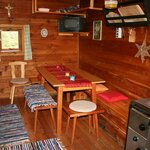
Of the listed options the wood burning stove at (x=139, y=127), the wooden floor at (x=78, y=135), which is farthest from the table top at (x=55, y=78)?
the wood burning stove at (x=139, y=127)

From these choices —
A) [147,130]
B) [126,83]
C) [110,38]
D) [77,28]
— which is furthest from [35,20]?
[147,130]

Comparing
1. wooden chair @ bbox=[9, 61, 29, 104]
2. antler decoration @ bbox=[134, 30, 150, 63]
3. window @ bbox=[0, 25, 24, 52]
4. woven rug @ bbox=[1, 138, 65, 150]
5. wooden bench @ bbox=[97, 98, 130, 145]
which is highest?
window @ bbox=[0, 25, 24, 52]

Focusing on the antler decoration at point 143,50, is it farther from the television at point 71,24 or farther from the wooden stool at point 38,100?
the television at point 71,24

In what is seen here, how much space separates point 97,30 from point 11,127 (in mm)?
2181

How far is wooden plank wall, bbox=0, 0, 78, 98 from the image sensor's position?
399cm

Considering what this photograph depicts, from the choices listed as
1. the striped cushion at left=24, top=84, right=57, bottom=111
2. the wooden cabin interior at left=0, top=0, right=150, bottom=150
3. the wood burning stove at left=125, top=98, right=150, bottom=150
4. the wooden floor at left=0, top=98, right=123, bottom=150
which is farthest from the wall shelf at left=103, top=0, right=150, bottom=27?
the wooden floor at left=0, top=98, right=123, bottom=150

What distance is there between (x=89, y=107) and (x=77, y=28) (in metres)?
1.95

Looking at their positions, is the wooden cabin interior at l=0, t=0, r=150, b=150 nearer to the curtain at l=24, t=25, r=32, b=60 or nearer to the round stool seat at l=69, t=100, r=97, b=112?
the curtain at l=24, t=25, r=32, b=60

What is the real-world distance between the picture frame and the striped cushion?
1357mm

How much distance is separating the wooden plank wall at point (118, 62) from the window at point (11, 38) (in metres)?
1.34

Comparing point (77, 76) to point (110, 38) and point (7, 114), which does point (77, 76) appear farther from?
point (7, 114)

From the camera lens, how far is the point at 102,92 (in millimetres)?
3180

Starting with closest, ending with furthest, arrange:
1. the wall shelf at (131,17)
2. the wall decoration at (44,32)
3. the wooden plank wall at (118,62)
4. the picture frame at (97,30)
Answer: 1. the wall shelf at (131,17)
2. the wooden plank wall at (118,62)
3. the picture frame at (97,30)
4. the wall decoration at (44,32)

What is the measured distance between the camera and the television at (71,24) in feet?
13.1
